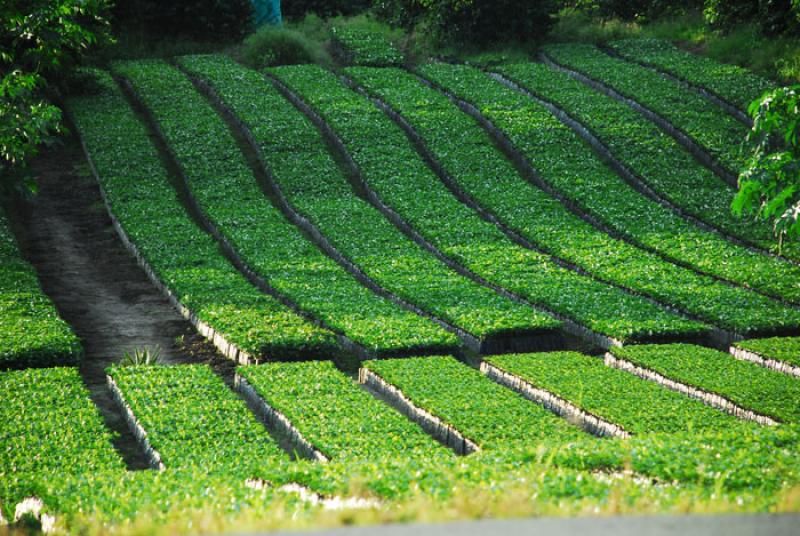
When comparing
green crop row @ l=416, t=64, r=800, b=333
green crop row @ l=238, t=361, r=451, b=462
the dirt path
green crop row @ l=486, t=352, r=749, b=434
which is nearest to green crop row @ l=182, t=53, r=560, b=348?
green crop row @ l=486, t=352, r=749, b=434

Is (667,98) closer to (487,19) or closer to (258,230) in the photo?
(487,19)

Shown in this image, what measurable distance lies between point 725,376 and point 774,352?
6.74 ft

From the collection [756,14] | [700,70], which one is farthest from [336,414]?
[756,14]

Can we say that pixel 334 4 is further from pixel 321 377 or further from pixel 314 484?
pixel 314 484

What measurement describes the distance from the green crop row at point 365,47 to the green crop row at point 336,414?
30.5 metres

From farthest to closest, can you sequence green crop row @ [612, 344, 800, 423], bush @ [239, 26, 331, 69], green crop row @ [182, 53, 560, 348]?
bush @ [239, 26, 331, 69] → green crop row @ [182, 53, 560, 348] → green crop row @ [612, 344, 800, 423]

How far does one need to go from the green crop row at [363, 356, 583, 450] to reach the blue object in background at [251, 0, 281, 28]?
36.9m

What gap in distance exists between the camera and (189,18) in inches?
1953

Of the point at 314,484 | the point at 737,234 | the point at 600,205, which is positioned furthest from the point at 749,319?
the point at 314,484

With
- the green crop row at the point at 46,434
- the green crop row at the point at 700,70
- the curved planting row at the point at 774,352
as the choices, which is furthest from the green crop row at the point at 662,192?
the green crop row at the point at 46,434

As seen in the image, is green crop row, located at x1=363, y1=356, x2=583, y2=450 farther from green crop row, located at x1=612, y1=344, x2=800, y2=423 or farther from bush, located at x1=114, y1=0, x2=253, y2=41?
bush, located at x1=114, y1=0, x2=253, y2=41

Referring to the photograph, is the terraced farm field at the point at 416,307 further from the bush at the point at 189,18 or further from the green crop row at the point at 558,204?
the bush at the point at 189,18

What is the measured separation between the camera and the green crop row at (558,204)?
2325cm

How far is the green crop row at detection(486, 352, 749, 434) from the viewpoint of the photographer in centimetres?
1623
